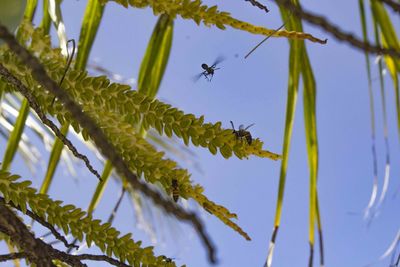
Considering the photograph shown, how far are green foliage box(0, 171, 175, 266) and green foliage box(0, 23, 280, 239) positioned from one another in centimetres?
6

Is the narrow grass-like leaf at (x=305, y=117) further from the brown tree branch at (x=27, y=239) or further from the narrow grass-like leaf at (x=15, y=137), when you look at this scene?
the brown tree branch at (x=27, y=239)

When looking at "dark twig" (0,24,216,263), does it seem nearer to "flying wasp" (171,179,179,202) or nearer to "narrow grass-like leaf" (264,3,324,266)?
"flying wasp" (171,179,179,202)

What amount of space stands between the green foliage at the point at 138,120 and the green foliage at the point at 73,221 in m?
0.06

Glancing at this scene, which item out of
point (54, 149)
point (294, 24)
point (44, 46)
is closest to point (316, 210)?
point (294, 24)

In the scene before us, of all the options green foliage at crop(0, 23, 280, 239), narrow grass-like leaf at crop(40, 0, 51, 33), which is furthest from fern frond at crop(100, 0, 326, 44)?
narrow grass-like leaf at crop(40, 0, 51, 33)

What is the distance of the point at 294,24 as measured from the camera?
940mm

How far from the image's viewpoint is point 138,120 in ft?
2.00

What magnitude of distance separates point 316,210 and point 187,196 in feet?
1.60

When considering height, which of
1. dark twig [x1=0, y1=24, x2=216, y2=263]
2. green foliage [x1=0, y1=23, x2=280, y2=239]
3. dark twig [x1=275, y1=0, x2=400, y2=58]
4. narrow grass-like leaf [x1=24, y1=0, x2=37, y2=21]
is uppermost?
narrow grass-like leaf [x1=24, y1=0, x2=37, y2=21]

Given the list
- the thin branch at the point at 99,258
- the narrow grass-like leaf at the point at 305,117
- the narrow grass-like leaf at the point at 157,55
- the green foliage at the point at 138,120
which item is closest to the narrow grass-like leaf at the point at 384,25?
the narrow grass-like leaf at the point at 305,117

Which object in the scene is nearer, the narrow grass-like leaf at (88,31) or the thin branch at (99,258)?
the thin branch at (99,258)

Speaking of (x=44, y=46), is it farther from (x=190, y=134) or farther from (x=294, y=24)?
(x=294, y=24)

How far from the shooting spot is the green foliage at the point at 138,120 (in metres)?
0.54

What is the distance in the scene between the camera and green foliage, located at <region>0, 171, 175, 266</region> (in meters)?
0.55
